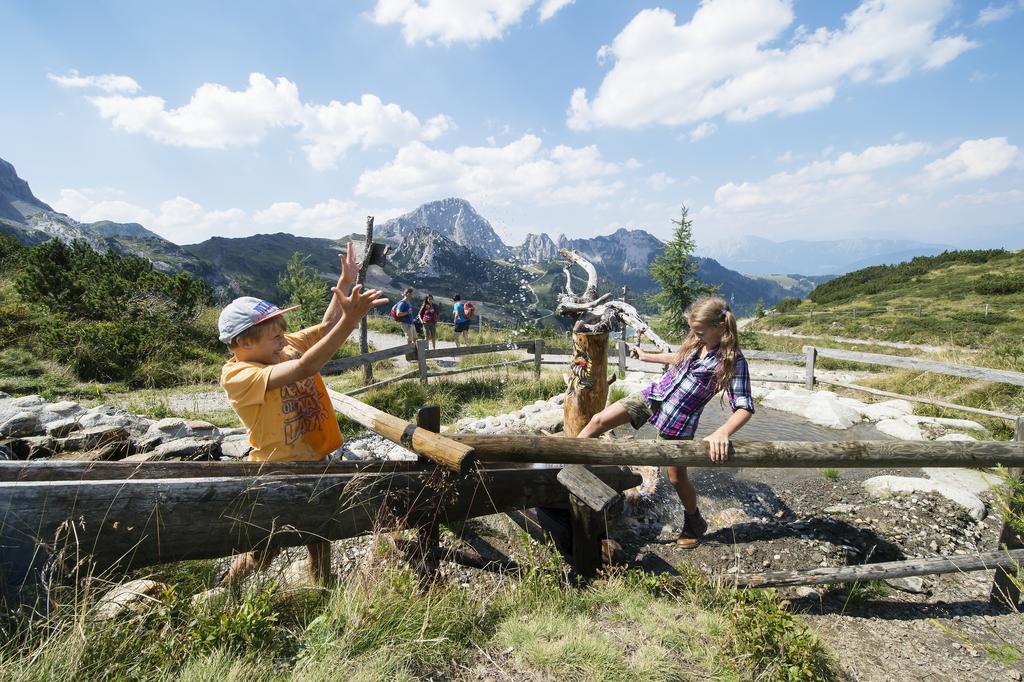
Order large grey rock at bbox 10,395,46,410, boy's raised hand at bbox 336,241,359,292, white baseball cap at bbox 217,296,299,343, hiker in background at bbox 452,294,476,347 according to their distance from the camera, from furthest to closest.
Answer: hiker in background at bbox 452,294,476,347 < large grey rock at bbox 10,395,46,410 < boy's raised hand at bbox 336,241,359,292 < white baseball cap at bbox 217,296,299,343

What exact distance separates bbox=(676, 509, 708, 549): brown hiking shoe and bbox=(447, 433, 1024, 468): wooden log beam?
1339mm

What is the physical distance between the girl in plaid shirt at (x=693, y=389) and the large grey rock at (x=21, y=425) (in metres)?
6.67

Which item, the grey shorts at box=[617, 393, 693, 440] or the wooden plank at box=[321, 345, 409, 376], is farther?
the wooden plank at box=[321, 345, 409, 376]

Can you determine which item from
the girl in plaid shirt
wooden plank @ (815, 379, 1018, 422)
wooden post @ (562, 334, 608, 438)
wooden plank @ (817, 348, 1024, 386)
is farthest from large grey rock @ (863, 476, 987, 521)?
wooden post @ (562, 334, 608, 438)

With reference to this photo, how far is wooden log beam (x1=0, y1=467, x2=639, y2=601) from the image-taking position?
190cm

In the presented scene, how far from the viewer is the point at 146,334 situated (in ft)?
37.9

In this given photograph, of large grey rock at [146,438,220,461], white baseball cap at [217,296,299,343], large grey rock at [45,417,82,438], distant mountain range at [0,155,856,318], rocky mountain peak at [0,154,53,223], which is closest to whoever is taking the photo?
white baseball cap at [217,296,299,343]

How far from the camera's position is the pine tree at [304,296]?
64.3ft

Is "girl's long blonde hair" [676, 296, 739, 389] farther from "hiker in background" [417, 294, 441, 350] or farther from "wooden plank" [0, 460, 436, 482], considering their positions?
"hiker in background" [417, 294, 441, 350]

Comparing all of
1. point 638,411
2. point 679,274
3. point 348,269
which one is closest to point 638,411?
Answer: point 638,411

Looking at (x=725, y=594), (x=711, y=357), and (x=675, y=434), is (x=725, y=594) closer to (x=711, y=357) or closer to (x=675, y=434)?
(x=675, y=434)

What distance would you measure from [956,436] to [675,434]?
6121 mm

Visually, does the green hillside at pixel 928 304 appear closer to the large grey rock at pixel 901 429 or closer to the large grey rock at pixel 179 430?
the large grey rock at pixel 901 429

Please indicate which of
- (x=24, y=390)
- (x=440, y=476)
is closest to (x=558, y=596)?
(x=440, y=476)
